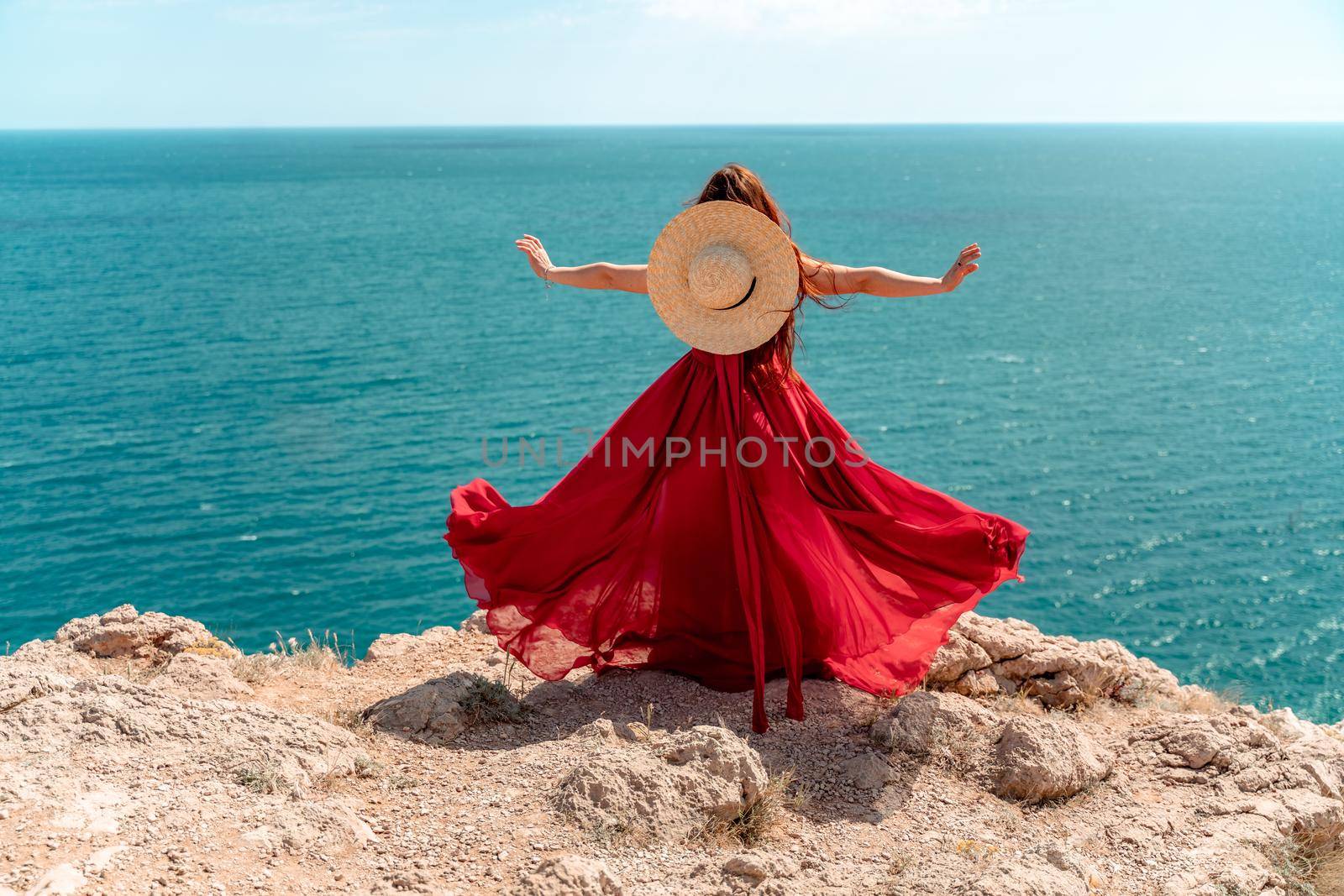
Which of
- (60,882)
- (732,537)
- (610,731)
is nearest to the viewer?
(60,882)

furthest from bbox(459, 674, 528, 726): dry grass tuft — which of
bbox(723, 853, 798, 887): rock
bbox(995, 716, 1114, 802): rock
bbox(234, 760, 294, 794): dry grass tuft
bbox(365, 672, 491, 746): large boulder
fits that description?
bbox(995, 716, 1114, 802): rock

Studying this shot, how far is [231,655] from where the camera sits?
7.40 m

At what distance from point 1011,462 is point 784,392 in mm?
27182

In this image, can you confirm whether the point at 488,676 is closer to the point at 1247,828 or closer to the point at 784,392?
the point at 784,392

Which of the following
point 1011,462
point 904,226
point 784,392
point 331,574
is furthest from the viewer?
point 904,226

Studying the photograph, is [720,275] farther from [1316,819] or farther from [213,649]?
[213,649]

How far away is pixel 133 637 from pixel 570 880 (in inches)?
187

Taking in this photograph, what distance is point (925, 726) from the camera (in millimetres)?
5906

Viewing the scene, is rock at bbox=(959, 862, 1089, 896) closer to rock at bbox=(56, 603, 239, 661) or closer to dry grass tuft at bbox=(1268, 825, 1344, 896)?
dry grass tuft at bbox=(1268, 825, 1344, 896)

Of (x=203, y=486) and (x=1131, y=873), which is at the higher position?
(x=1131, y=873)

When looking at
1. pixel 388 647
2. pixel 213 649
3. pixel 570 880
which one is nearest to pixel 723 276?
pixel 570 880

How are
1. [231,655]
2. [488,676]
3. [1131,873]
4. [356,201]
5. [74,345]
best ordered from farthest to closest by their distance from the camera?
[356,201] → [74,345] → [231,655] → [488,676] → [1131,873]

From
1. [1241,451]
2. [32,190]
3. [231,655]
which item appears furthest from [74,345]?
[32,190]

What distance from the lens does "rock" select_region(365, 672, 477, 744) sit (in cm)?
580
